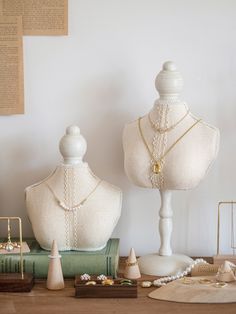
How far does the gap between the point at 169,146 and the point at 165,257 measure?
23 cm

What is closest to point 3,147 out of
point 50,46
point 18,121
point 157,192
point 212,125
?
point 18,121

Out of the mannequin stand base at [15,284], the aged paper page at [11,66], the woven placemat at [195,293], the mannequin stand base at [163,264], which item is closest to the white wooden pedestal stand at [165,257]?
the mannequin stand base at [163,264]

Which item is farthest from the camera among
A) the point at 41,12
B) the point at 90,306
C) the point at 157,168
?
the point at 41,12

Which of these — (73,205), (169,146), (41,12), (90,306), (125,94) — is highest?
(41,12)

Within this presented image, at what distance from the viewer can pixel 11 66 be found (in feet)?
4.83

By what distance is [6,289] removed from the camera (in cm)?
126

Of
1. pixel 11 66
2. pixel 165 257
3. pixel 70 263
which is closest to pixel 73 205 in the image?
pixel 70 263

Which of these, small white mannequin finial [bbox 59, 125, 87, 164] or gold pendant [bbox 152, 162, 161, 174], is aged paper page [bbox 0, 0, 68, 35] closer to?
small white mannequin finial [bbox 59, 125, 87, 164]

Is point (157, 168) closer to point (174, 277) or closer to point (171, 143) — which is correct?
point (171, 143)

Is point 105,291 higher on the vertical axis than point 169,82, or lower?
lower

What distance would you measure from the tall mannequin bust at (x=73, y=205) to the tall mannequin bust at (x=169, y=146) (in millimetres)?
79

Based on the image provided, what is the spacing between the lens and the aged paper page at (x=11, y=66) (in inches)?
57.5

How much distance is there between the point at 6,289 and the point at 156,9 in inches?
25.3

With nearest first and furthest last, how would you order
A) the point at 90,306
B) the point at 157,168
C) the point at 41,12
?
the point at 90,306, the point at 157,168, the point at 41,12
